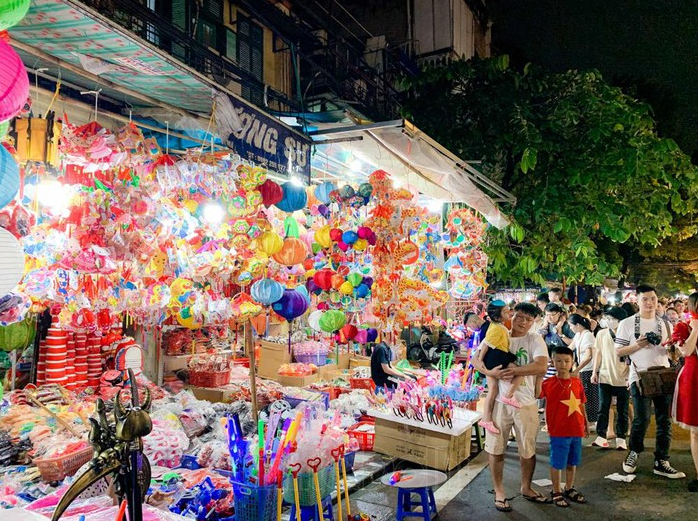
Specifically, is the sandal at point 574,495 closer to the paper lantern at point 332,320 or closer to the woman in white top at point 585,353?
the woman in white top at point 585,353

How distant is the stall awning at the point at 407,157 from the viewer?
199 inches

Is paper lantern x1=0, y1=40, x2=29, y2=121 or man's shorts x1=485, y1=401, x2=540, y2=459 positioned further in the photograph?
man's shorts x1=485, y1=401, x2=540, y2=459

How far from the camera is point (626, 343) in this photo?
6598 mm

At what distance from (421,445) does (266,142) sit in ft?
14.1

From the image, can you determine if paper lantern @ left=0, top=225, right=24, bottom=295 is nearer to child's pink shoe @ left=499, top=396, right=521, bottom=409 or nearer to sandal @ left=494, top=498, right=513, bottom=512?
child's pink shoe @ left=499, top=396, right=521, bottom=409

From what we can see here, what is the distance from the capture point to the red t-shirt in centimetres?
529

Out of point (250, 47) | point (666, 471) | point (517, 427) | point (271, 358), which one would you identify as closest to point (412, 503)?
point (517, 427)

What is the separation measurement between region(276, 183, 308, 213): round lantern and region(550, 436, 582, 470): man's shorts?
3656 mm

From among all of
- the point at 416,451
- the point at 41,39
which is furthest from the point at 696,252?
the point at 41,39

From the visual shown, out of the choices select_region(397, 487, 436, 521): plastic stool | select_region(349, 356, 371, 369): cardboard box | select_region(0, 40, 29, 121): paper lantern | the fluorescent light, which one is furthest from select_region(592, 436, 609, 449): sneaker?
select_region(0, 40, 29, 121): paper lantern

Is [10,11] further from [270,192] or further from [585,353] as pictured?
[585,353]

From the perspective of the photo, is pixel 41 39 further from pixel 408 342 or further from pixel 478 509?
pixel 408 342

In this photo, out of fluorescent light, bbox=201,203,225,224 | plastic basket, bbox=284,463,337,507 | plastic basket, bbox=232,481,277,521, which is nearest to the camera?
plastic basket, bbox=232,481,277,521

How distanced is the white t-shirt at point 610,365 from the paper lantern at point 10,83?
7364 mm
